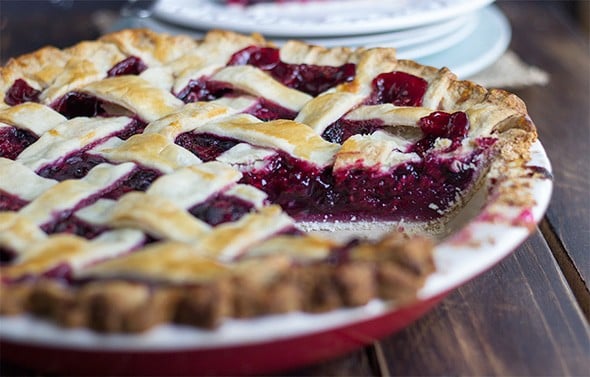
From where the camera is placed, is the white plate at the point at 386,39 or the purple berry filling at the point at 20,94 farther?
the white plate at the point at 386,39

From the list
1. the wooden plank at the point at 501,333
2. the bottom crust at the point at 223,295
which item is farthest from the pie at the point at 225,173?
the wooden plank at the point at 501,333

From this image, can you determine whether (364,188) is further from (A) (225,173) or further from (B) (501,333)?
(B) (501,333)

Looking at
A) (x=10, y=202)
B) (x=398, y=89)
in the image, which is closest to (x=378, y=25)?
(x=398, y=89)

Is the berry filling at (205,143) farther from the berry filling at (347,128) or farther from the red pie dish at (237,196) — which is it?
the berry filling at (347,128)

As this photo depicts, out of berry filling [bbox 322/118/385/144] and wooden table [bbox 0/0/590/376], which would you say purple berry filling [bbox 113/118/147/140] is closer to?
berry filling [bbox 322/118/385/144]

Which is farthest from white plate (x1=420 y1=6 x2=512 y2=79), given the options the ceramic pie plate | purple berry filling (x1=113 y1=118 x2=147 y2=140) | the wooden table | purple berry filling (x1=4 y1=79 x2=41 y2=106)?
the ceramic pie plate

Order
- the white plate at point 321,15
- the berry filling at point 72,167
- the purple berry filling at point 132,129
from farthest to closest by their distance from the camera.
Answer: the white plate at point 321,15 < the purple berry filling at point 132,129 < the berry filling at point 72,167
